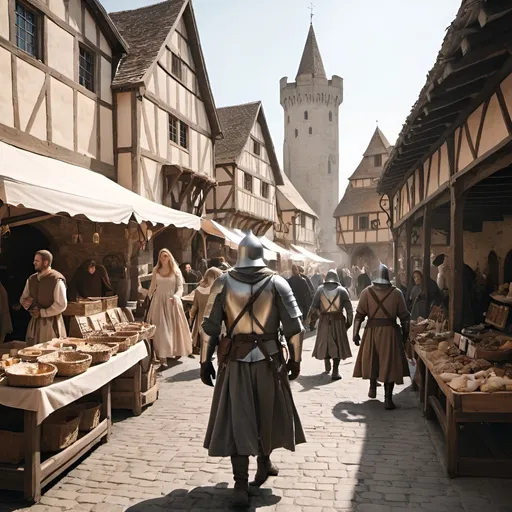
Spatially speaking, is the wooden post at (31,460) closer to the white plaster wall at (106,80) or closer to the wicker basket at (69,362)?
the wicker basket at (69,362)

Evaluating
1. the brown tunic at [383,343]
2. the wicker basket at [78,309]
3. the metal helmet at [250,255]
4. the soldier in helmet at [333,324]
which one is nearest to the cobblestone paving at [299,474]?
the brown tunic at [383,343]

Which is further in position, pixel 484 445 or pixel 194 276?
pixel 194 276

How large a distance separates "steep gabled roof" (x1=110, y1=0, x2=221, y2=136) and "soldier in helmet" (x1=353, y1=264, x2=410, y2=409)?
830cm

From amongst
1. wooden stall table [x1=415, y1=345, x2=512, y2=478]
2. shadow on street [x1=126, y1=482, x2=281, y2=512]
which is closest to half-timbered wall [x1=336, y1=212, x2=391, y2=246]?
wooden stall table [x1=415, y1=345, x2=512, y2=478]

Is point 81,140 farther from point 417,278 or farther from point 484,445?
point 484,445

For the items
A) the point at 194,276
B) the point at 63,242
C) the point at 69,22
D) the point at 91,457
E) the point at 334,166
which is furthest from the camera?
the point at 334,166

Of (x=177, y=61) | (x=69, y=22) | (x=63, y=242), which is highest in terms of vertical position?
(x=177, y=61)

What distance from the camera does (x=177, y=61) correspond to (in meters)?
14.3

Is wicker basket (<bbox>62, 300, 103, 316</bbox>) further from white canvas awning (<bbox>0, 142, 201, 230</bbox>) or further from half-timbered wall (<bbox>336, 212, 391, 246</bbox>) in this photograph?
half-timbered wall (<bbox>336, 212, 391, 246</bbox>)

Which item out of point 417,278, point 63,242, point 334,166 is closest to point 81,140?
point 63,242

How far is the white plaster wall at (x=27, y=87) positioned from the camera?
877 cm

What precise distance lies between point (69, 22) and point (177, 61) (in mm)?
4460

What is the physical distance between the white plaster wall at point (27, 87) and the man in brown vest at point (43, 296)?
441cm

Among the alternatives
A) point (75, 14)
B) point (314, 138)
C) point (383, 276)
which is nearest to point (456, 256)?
point (383, 276)
